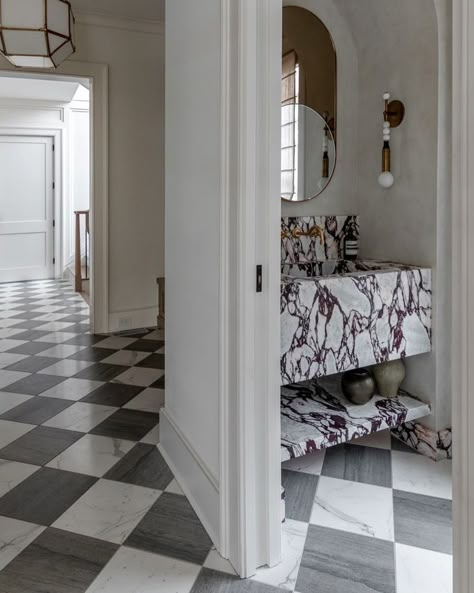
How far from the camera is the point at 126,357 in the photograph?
3744mm

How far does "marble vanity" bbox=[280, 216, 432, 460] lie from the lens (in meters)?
1.89

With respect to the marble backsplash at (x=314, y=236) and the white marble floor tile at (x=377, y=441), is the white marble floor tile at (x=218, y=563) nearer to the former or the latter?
the white marble floor tile at (x=377, y=441)

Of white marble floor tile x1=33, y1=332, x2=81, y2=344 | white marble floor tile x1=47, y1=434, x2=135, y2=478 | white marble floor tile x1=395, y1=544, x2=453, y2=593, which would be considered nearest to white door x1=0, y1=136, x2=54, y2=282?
white marble floor tile x1=33, y1=332, x2=81, y2=344

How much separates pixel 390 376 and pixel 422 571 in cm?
93

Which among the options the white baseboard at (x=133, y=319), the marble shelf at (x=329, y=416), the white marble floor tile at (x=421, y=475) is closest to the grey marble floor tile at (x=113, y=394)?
the marble shelf at (x=329, y=416)

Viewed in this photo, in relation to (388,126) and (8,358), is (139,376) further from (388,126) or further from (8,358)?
(388,126)

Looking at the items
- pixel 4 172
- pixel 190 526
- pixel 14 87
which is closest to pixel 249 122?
pixel 190 526

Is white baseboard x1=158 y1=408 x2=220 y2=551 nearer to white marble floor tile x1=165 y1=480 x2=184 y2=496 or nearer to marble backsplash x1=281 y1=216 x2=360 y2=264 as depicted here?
white marble floor tile x1=165 y1=480 x2=184 y2=496

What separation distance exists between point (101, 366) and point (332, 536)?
2245 millimetres

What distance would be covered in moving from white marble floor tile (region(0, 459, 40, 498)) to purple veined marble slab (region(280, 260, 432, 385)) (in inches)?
44.3

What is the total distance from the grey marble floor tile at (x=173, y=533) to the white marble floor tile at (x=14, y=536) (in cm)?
32

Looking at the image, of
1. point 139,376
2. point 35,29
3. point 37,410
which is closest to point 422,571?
point 37,410

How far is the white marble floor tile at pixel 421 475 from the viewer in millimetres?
1955
